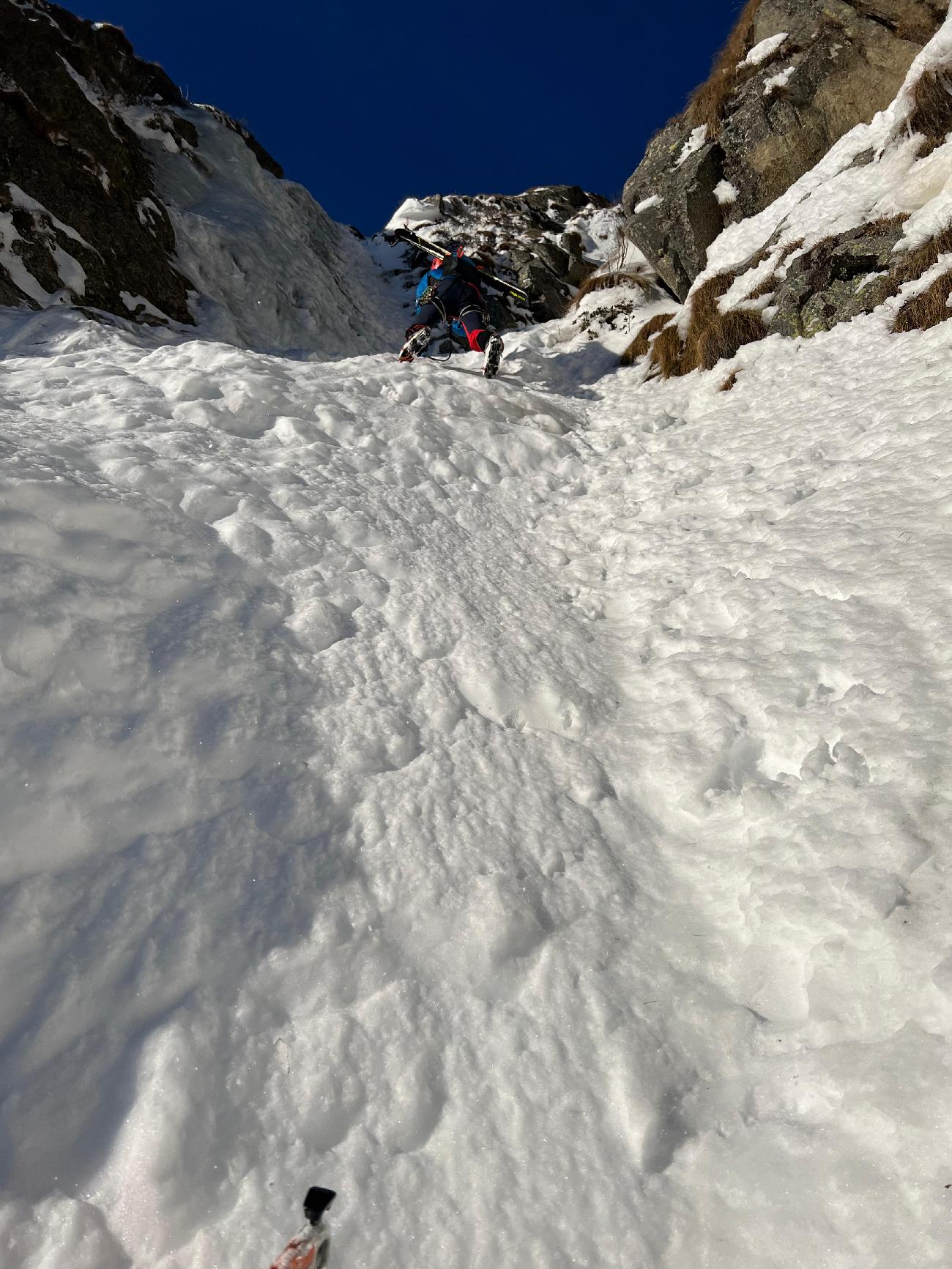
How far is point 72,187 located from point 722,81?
10.3m

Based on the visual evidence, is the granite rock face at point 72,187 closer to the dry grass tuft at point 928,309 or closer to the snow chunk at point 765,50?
the dry grass tuft at point 928,309

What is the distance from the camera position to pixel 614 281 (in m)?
12.1

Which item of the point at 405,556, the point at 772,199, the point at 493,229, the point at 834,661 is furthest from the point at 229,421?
the point at 493,229

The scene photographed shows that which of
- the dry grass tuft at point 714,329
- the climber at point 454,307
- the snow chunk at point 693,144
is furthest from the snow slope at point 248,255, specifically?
the snow chunk at point 693,144

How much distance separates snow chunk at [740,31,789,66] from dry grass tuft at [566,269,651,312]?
3.34 meters

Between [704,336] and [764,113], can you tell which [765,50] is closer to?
[764,113]

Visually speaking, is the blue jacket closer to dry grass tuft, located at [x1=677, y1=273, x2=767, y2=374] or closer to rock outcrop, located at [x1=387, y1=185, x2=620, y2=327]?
dry grass tuft, located at [x1=677, y1=273, x2=767, y2=374]

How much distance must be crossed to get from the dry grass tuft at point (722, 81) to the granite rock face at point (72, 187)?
29.3ft

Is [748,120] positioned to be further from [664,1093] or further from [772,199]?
[664,1093]

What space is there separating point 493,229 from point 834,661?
22.5 meters

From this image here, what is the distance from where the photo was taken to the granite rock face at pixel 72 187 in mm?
7730

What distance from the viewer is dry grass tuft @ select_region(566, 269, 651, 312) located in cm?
1183

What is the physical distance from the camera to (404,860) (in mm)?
2469

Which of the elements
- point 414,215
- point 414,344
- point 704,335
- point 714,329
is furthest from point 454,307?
point 414,215
